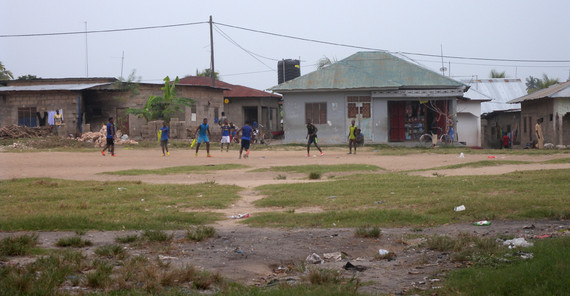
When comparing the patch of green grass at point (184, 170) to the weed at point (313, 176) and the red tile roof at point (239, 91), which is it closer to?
the weed at point (313, 176)

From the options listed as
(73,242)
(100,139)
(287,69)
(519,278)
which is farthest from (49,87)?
(519,278)

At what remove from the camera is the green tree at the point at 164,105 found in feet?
120

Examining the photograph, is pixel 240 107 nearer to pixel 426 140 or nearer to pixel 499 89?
pixel 426 140

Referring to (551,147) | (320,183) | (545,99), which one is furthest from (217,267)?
(545,99)

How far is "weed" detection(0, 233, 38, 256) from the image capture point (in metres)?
7.74

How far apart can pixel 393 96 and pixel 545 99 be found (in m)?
8.14

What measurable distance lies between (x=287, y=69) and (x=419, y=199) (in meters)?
38.6

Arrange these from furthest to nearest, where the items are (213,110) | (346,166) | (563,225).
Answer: (213,110) → (346,166) → (563,225)

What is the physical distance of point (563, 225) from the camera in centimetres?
945

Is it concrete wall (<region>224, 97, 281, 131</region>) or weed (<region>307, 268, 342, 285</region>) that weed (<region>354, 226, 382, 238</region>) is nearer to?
weed (<region>307, 268, 342, 285</region>)

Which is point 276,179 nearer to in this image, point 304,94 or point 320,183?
point 320,183

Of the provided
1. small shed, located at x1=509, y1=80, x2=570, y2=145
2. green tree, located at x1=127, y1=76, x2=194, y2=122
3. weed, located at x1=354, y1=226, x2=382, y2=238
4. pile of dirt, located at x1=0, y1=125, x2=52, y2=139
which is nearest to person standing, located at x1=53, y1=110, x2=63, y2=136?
pile of dirt, located at x1=0, y1=125, x2=52, y2=139

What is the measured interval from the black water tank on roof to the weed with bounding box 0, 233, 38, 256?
139 ft

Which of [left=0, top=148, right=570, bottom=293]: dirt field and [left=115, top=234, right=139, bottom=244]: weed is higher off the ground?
[left=115, top=234, right=139, bottom=244]: weed
